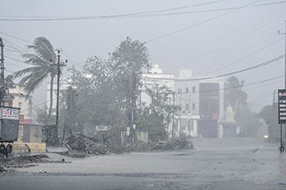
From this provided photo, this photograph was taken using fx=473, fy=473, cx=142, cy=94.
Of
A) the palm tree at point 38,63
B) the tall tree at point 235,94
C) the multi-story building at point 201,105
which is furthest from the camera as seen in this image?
the tall tree at point 235,94

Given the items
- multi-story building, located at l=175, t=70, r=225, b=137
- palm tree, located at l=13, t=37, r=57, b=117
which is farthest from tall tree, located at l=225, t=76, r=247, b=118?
palm tree, located at l=13, t=37, r=57, b=117

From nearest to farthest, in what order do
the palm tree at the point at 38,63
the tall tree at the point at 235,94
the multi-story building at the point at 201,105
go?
the palm tree at the point at 38,63 < the multi-story building at the point at 201,105 < the tall tree at the point at 235,94

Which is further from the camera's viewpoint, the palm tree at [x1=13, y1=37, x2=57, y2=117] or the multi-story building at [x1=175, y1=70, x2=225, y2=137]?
the multi-story building at [x1=175, y1=70, x2=225, y2=137]

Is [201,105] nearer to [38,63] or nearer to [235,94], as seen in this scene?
[235,94]

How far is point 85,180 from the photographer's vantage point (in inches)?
600

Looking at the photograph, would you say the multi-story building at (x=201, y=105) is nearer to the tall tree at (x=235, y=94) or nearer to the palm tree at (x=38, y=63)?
the tall tree at (x=235, y=94)

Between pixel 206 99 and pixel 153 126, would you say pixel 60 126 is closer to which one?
pixel 153 126

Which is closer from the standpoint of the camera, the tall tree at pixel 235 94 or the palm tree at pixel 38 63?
the palm tree at pixel 38 63

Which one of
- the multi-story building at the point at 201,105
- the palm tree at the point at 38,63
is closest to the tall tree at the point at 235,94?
the multi-story building at the point at 201,105

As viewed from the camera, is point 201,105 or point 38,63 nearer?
point 38,63

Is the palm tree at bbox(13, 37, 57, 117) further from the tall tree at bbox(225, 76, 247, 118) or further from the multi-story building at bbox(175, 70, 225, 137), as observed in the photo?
the tall tree at bbox(225, 76, 247, 118)

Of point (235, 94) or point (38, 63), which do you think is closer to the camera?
point (38, 63)

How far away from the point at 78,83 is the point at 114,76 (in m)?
5.57

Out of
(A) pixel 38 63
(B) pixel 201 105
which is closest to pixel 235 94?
(B) pixel 201 105
